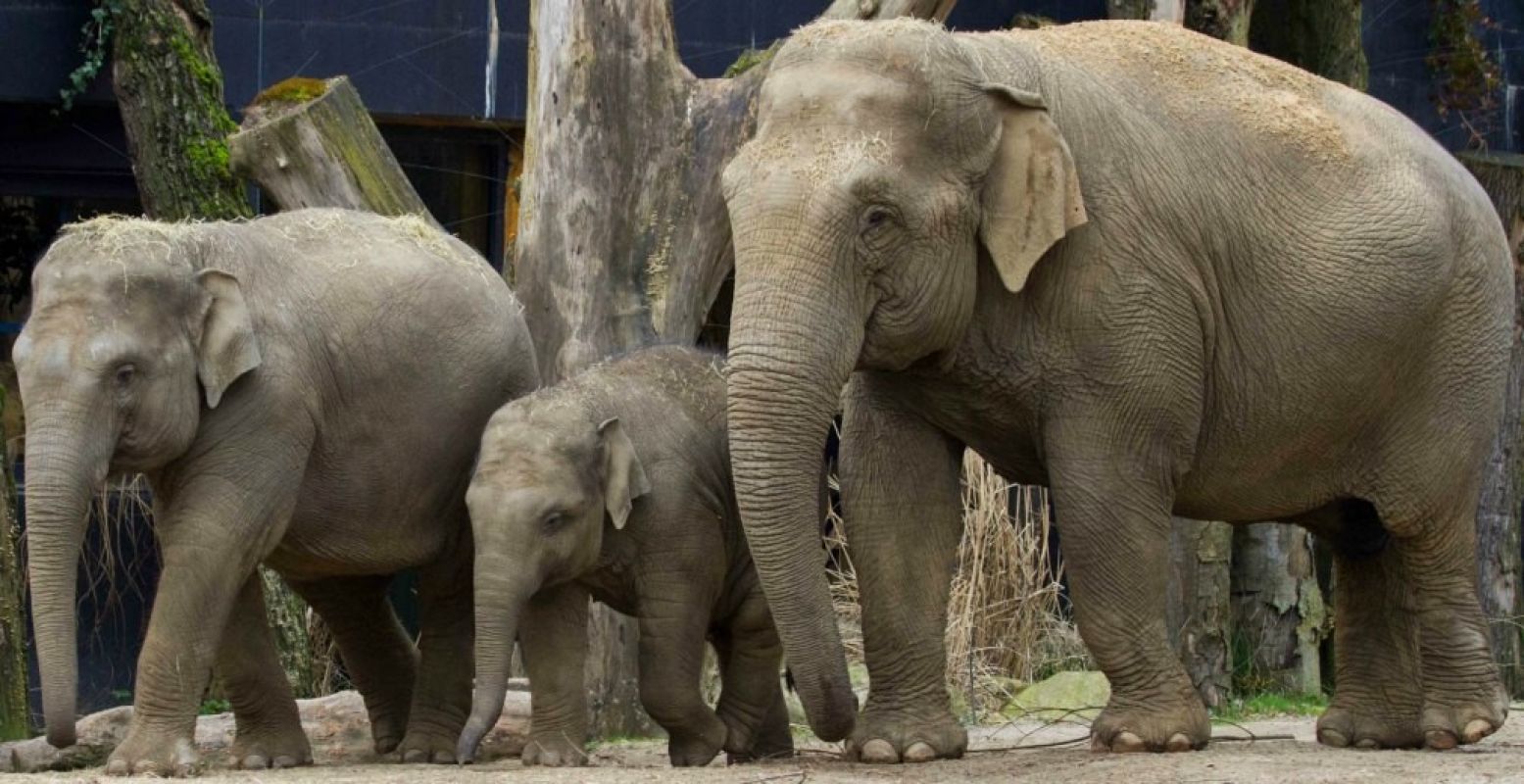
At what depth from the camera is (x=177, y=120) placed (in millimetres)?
12266

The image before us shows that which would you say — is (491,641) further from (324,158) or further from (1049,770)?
(324,158)

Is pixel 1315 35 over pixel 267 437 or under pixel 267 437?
over

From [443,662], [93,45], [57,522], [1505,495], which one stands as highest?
[93,45]

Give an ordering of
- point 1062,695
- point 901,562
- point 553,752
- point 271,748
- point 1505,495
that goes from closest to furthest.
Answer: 1. point 553,752
2. point 901,562
3. point 271,748
4. point 1062,695
5. point 1505,495

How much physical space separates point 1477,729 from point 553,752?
10.1ft

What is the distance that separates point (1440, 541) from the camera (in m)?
9.05

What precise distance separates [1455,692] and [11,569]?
212 inches

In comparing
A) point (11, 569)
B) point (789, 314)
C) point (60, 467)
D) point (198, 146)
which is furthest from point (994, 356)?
point (198, 146)

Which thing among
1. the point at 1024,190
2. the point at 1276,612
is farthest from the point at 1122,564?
the point at 1276,612

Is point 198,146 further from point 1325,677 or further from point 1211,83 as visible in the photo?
point 1325,677

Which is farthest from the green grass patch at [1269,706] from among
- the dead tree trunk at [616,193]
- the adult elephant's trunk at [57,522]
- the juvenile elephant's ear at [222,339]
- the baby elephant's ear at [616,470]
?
the adult elephant's trunk at [57,522]

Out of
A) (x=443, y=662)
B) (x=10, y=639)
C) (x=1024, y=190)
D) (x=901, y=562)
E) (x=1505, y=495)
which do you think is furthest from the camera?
(x=1505, y=495)

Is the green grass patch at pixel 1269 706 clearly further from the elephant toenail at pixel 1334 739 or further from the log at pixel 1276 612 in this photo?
the elephant toenail at pixel 1334 739

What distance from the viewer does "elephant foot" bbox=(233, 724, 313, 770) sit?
8820 millimetres
